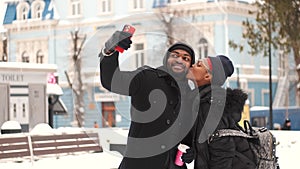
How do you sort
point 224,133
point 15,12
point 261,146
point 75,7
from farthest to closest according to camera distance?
point 15,12 < point 75,7 < point 261,146 < point 224,133

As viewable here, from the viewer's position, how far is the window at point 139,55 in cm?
533

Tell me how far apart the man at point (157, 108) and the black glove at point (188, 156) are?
4.6 inches

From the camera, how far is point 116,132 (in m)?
5.49

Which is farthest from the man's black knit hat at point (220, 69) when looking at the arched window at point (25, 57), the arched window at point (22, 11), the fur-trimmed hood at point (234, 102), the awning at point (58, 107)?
the arched window at point (22, 11)

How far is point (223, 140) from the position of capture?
4.45m

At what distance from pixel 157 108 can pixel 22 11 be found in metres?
43.6

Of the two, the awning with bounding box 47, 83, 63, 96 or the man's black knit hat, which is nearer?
the man's black knit hat

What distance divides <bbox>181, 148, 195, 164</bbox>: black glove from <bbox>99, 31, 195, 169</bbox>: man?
12 cm

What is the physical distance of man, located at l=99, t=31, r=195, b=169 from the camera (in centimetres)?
461

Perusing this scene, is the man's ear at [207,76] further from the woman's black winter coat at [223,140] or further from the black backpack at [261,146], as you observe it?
the black backpack at [261,146]

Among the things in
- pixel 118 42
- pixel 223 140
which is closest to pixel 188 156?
pixel 223 140

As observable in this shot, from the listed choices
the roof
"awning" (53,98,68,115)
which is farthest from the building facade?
"awning" (53,98,68,115)

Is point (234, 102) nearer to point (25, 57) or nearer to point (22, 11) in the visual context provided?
point (25, 57)

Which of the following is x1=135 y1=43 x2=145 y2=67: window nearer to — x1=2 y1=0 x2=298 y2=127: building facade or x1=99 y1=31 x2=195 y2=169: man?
x1=99 y1=31 x2=195 y2=169: man
